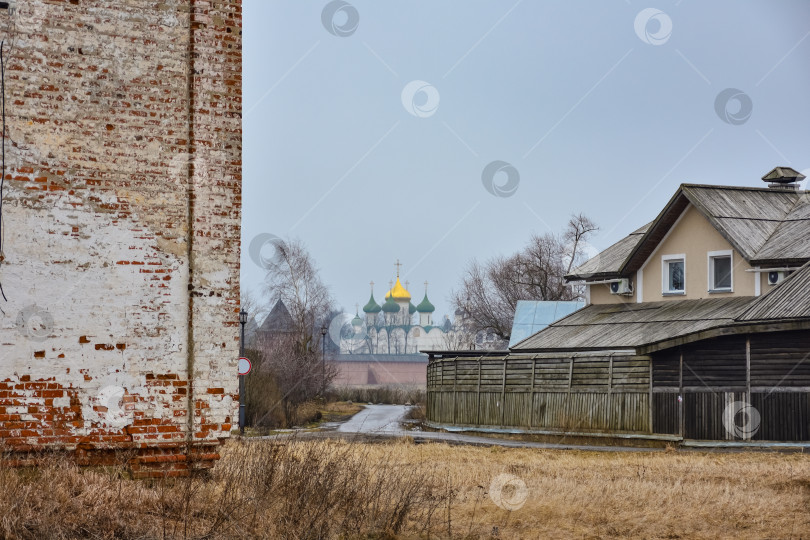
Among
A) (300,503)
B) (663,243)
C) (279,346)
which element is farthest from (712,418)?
(279,346)

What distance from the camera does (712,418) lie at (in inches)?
941

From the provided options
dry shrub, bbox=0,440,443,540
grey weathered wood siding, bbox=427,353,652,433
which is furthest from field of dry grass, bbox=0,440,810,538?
grey weathered wood siding, bbox=427,353,652,433

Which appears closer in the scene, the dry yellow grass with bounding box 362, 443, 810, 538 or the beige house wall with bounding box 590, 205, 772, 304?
the dry yellow grass with bounding box 362, 443, 810, 538

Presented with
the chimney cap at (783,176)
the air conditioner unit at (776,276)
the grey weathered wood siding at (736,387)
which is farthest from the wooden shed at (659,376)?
the chimney cap at (783,176)

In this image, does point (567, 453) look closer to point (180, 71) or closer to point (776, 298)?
point (776, 298)

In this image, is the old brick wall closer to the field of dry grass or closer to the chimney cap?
the field of dry grass

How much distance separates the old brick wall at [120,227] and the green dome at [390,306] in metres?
132

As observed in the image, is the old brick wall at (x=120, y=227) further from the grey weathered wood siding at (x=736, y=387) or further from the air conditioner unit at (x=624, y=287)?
the air conditioner unit at (x=624, y=287)

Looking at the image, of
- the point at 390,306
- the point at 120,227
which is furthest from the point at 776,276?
the point at 390,306

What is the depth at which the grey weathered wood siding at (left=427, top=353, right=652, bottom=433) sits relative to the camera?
2580cm

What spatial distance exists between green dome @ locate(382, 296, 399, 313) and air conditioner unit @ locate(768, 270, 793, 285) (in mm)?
114421

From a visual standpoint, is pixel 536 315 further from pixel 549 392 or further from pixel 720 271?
pixel 549 392

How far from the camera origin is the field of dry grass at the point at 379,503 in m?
7.91

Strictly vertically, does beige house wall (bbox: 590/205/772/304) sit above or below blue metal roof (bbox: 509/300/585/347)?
above
